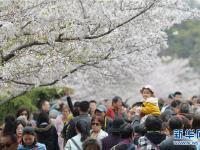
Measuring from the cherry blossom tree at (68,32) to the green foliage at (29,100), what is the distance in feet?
14.9

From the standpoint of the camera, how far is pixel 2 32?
11.0m

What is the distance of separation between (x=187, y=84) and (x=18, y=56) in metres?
45.1

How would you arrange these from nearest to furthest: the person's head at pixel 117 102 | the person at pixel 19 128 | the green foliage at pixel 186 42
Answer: the person at pixel 19 128, the person's head at pixel 117 102, the green foliage at pixel 186 42

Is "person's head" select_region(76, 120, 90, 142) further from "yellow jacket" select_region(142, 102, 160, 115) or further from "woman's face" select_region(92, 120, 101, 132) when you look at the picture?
"yellow jacket" select_region(142, 102, 160, 115)

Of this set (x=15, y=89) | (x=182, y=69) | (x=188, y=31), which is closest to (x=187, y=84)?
(x=182, y=69)

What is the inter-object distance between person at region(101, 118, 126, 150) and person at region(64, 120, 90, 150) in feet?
1.97

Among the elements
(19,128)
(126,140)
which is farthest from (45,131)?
(126,140)

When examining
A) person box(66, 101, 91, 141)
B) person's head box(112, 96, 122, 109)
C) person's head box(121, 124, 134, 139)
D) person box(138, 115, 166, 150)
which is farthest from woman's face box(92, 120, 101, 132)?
person's head box(112, 96, 122, 109)

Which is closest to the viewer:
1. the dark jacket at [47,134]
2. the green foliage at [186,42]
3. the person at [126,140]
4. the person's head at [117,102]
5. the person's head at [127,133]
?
the person at [126,140]

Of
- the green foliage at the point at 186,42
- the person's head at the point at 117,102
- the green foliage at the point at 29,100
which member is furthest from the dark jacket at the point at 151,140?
the green foliage at the point at 186,42

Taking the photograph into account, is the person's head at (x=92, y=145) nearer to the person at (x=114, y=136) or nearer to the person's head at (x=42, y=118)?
the person at (x=114, y=136)

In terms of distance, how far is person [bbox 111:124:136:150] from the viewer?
27.3ft

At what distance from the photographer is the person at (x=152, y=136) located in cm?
840

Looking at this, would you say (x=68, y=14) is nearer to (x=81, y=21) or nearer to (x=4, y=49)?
(x=81, y=21)
